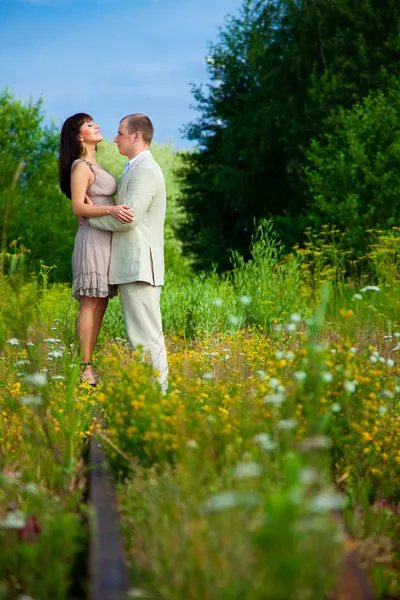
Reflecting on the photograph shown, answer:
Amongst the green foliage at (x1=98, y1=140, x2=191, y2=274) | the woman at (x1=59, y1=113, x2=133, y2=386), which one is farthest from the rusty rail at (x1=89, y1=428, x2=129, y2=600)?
the green foliage at (x1=98, y1=140, x2=191, y2=274)

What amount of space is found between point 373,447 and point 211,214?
20.3 meters

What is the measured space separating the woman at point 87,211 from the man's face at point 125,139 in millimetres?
206

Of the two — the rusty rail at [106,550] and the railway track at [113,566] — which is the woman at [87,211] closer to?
the rusty rail at [106,550]

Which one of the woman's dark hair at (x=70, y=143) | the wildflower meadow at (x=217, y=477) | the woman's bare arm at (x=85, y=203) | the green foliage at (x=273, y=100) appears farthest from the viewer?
the green foliage at (x=273, y=100)

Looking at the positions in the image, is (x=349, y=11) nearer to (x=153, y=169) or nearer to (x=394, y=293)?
(x=394, y=293)

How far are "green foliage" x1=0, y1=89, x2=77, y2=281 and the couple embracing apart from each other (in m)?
19.1

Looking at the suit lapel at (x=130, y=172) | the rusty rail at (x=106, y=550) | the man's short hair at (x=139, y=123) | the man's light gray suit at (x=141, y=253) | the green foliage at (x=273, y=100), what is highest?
the green foliage at (x=273, y=100)

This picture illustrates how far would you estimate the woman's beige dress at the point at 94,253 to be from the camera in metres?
5.72

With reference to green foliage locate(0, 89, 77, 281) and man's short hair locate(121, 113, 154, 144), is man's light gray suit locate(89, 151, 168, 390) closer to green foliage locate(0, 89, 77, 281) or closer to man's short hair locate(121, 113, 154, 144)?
man's short hair locate(121, 113, 154, 144)

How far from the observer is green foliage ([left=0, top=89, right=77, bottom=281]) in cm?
2533

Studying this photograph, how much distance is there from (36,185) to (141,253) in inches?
940

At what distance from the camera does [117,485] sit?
3277 mm

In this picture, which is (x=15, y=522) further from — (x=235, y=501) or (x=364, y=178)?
(x=364, y=178)

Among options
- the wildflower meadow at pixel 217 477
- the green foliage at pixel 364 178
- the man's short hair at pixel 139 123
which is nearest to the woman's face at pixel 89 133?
the man's short hair at pixel 139 123
